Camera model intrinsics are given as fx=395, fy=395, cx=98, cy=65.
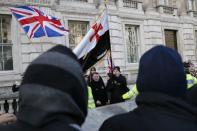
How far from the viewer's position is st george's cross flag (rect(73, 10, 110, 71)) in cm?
601

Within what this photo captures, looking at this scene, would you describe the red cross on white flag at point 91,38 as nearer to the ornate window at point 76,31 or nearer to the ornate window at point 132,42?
the ornate window at point 76,31

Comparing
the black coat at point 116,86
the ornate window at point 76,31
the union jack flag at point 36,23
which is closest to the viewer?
the black coat at point 116,86

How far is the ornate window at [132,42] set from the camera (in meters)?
19.3

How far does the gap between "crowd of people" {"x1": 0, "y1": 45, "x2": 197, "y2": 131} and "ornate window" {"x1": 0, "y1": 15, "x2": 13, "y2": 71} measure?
12.0 meters

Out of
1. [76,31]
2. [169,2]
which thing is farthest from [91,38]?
[169,2]

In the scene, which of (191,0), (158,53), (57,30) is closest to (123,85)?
(57,30)

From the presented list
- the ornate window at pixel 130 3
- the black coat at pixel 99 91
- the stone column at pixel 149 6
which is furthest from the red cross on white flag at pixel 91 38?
the stone column at pixel 149 6

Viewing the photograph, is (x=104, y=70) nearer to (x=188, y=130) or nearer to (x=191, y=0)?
(x=191, y=0)

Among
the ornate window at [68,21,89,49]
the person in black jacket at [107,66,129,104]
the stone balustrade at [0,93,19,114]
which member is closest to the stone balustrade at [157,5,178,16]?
the ornate window at [68,21,89,49]

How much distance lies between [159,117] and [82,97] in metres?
0.49

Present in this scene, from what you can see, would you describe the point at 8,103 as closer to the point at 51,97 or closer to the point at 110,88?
the point at 110,88

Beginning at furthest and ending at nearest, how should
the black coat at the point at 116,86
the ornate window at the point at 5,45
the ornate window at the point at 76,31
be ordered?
the ornate window at the point at 76,31 → the ornate window at the point at 5,45 → the black coat at the point at 116,86

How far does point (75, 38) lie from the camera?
54.7ft

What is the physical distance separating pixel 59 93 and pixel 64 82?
62mm
